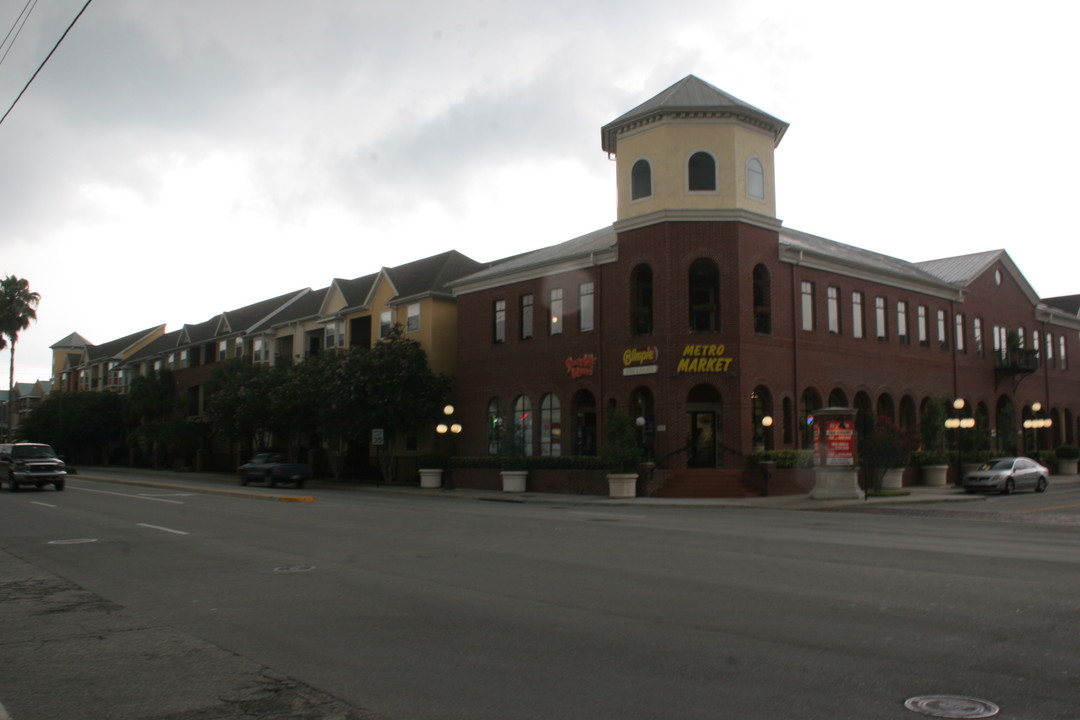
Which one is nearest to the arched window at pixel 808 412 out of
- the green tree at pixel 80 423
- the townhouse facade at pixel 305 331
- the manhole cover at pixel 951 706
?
the townhouse facade at pixel 305 331

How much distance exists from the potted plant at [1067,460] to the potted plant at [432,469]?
34012mm

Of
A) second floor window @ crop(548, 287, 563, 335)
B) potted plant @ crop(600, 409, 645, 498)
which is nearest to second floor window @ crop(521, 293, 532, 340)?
second floor window @ crop(548, 287, 563, 335)

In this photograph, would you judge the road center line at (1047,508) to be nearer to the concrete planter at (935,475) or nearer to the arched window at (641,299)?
the concrete planter at (935,475)

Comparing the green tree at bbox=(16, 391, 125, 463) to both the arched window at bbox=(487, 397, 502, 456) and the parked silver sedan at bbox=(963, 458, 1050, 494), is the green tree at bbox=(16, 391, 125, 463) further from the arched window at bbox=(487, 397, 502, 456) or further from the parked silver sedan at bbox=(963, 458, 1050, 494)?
the parked silver sedan at bbox=(963, 458, 1050, 494)

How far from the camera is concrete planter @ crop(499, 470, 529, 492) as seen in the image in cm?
3650

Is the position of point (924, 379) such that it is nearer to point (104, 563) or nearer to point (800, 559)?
point (800, 559)

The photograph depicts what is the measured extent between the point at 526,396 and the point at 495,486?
454 cm

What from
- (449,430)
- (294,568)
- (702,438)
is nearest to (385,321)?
(449,430)

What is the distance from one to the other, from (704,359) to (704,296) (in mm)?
3024

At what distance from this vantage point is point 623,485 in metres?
32.3

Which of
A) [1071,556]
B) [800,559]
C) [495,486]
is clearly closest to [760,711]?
[800,559]

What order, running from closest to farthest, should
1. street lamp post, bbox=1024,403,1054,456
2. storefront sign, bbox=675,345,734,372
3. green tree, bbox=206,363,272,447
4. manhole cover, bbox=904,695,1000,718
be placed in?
manhole cover, bbox=904,695,1000,718
storefront sign, bbox=675,345,734,372
green tree, bbox=206,363,272,447
street lamp post, bbox=1024,403,1054,456

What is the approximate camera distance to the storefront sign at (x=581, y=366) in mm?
37344

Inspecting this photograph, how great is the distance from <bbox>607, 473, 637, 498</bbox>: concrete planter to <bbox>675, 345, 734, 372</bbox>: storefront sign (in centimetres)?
456
